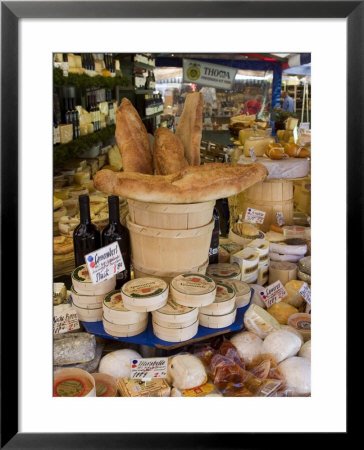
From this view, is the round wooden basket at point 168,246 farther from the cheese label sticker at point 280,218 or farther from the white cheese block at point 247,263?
the cheese label sticker at point 280,218

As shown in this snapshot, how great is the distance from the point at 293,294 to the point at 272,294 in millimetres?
116

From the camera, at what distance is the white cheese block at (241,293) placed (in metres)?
1.60

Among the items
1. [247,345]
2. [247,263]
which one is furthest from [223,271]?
[247,345]

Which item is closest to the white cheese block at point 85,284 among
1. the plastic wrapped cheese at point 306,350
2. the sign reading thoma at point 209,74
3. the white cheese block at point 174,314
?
the white cheese block at point 174,314

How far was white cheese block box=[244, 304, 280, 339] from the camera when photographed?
1.49m

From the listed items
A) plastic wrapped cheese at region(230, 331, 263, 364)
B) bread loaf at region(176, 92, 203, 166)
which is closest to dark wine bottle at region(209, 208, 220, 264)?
bread loaf at region(176, 92, 203, 166)

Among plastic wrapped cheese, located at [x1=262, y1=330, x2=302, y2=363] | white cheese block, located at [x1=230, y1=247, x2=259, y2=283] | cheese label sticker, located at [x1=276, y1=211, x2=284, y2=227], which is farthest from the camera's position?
cheese label sticker, located at [x1=276, y1=211, x2=284, y2=227]

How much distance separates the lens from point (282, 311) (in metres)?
1.62

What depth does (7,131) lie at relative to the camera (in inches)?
39.7

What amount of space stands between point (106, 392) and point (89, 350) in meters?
0.19

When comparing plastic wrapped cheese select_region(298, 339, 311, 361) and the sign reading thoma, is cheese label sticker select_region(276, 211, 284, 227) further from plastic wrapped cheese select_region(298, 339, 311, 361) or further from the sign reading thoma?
plastic wrapped cheese select_region(298, 339, 311, 361)

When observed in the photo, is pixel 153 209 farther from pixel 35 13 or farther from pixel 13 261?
pixel 35 13

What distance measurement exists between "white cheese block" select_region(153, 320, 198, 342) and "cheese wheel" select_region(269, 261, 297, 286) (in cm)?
50

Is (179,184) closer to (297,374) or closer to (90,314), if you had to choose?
(90,314)
